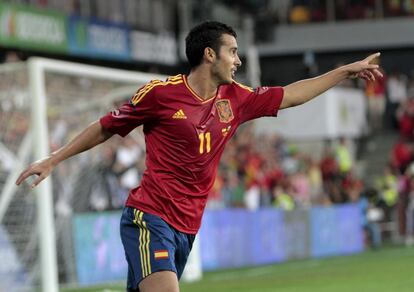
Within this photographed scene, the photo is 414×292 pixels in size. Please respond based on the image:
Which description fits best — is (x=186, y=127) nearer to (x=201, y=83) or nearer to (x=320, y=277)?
(x=201, y=83)

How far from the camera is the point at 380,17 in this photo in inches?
1448

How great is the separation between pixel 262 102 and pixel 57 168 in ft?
29.0

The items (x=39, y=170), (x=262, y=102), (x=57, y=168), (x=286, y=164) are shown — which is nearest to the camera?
(x=39, y=170)

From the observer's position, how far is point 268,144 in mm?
26812

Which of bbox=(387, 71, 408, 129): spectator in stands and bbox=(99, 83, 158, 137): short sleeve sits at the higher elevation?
bbox=(387, 71, 408, 129): spectator in stands

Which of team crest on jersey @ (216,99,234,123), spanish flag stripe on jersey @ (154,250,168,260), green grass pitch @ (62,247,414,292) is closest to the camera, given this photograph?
spanish flag stripe on jersey @ (154,250,168,260)

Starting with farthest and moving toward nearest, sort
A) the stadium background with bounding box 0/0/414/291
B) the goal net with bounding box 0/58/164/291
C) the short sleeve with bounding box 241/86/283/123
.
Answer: the stadium background with bounding box 0/0/414/291
the goal net with bounding box 0/58/164/291
the short sleeve with bounding box 241/86/283/123

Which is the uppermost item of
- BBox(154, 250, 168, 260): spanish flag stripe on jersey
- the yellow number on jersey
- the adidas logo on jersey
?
the adidas logo on jersey

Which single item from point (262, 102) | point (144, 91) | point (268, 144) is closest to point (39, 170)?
point (144, 91)

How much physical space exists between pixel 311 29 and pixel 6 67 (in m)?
23.5

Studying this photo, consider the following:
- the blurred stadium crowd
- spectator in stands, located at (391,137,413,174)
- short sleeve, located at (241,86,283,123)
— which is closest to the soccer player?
short sleeve, located at (241,86,283,123)

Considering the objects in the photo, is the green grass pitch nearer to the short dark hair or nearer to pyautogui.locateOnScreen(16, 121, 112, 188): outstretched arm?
pyautogui.locateOnScreen(16, 121, 112, 188): outstretched arm

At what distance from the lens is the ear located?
24.1 ft

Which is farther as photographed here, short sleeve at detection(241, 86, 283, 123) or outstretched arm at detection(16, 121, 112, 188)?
short sleeve at detection(241, 86, 283, 123)
